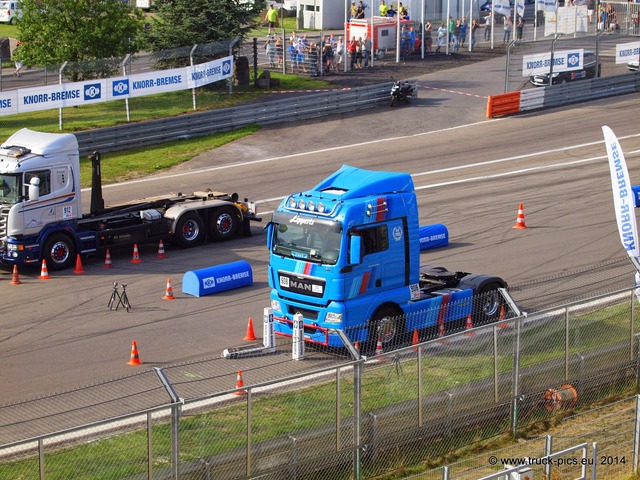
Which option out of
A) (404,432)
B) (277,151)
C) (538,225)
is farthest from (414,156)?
(404,432)

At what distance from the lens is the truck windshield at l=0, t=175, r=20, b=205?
22.6 meters

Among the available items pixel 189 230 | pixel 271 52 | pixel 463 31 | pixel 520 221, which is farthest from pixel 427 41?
pixel 189 230

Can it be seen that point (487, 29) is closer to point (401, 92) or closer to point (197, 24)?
point (401, 92)

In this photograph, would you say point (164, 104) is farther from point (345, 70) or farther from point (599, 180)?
point (599, 180)

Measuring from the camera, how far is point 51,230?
22.9m

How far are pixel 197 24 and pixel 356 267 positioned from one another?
26.6m

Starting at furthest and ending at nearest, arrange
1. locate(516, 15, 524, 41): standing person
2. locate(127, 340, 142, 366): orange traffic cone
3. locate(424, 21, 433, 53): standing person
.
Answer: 1. locate(516, 15, 524, 41): standing person
2. locate(424, 21, 433, 53): standing person
3. locate(127, 340, 142, 366): orange traffic cone

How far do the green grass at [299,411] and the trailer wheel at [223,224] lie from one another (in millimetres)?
12123

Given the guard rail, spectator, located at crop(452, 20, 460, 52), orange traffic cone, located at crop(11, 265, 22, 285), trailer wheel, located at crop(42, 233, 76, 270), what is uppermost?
spectator, located at crop(452, 20, 460, 52)

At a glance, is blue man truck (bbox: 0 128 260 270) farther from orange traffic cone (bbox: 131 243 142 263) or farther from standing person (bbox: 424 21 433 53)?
standing person (bbox: 424 21 433 53)

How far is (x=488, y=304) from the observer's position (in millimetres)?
18609

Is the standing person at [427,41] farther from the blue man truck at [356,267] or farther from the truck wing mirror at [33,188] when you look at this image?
the blue man truck at [356,267]

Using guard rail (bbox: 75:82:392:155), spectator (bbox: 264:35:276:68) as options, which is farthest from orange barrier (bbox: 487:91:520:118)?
spectator (bbox: 264:35:276:68)

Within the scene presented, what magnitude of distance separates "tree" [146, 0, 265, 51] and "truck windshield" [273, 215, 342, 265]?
82.6 feet
